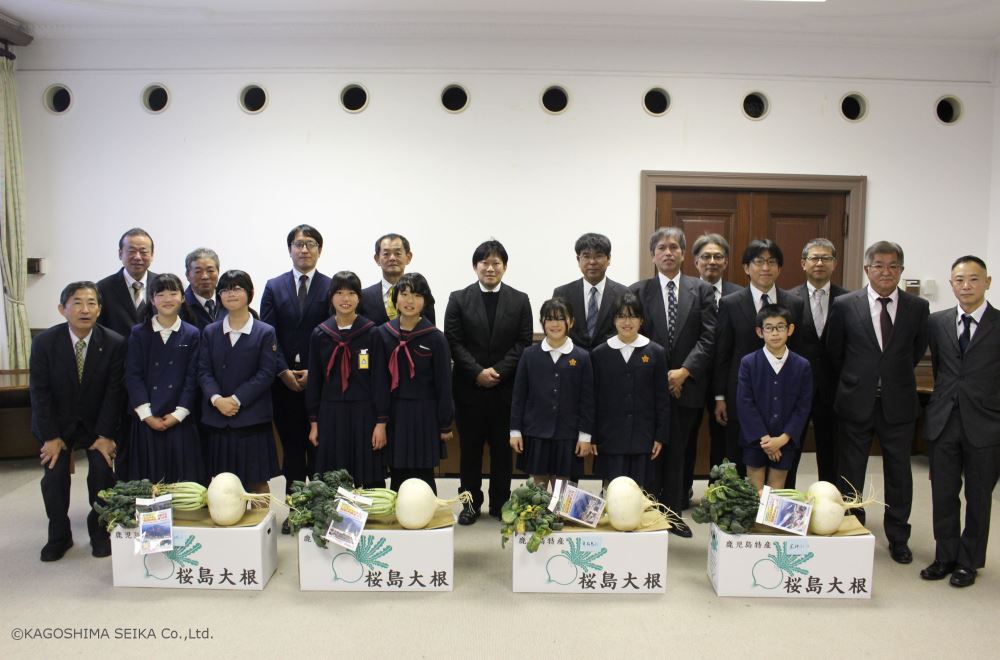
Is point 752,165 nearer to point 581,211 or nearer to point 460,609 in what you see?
point 581,211

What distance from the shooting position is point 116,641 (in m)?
2.30

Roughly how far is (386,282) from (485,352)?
2.28 ft

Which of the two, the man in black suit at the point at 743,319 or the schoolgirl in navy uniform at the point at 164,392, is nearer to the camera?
the schoolgirl in navy uniform at the point at 164,392

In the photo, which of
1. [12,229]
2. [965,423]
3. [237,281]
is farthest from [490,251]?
[12,229]

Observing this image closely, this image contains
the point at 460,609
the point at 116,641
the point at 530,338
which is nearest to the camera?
the point at 116,641

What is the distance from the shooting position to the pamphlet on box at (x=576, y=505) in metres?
2.64

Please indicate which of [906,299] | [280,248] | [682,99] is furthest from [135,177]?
[906,299]

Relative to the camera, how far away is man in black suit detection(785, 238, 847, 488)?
3.26m

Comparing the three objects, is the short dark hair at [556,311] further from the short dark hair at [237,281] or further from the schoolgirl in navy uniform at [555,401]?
the short dark hair at [237,281]

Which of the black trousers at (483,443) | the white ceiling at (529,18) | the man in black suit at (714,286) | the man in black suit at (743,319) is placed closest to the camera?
the man in black suit at (743,319)

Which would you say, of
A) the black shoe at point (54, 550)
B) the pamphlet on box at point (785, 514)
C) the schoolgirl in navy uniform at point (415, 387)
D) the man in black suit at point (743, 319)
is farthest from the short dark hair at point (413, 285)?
the black shoe at point (54, 550)

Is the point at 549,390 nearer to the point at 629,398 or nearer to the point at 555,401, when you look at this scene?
the point at 555,401

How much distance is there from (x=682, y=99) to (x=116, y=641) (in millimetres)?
5075

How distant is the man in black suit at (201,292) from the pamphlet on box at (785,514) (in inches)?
108
